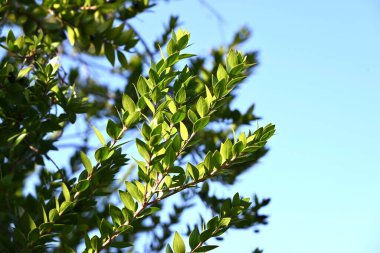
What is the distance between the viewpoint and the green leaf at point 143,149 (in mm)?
1201

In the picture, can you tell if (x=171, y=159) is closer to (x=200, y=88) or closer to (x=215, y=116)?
(x=200, y=88)

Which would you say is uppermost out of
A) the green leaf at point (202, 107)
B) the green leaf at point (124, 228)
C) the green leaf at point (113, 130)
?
→ the green leaf at point (202, 107)

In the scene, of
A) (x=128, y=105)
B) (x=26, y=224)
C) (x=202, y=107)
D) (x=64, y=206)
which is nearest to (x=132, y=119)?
(x=128, y=105)

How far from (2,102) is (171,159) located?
743mm

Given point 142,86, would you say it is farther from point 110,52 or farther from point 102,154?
point 110,52

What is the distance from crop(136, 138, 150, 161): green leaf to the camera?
120 centimetres

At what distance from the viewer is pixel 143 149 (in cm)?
121

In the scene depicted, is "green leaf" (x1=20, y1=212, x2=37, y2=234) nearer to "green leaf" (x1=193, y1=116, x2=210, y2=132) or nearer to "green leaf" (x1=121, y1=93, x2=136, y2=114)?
"green leaf" (x1=121, y1=93, x2=136, y2=114)

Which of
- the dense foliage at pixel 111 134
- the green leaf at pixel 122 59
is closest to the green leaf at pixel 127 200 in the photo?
the dense foliage at pixel 111 134

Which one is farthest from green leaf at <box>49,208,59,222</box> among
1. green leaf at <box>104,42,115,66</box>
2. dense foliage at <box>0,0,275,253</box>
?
green leaf at <box>104,42,115,66</box>

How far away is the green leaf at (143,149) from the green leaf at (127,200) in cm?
9

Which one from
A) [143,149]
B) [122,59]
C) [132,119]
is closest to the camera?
[143,149]

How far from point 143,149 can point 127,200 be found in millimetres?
122

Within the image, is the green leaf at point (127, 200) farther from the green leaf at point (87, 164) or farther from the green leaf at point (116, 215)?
the green leaf at point (87, 164)
